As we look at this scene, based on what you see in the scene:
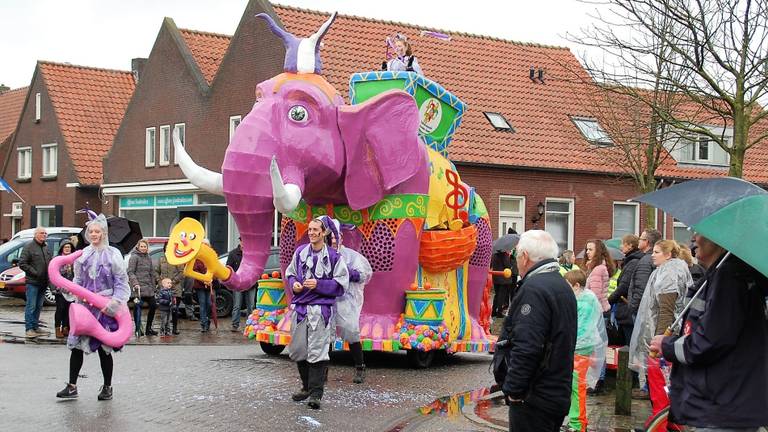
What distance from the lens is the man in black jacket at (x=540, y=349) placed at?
6.48m

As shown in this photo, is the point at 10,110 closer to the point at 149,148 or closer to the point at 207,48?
the point at 149,148

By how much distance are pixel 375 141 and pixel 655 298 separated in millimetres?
4472

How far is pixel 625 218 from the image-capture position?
32375mm

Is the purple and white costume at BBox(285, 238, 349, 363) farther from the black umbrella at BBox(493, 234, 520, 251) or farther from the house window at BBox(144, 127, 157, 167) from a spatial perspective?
the house window at BBox(144, 127, 157, 167)

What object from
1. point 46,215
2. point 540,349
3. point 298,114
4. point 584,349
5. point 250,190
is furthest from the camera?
point 46,215

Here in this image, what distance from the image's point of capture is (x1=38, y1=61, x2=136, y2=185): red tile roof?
42000 millimetres

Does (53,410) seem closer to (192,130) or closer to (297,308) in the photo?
(297,308)

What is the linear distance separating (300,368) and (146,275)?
8.62m

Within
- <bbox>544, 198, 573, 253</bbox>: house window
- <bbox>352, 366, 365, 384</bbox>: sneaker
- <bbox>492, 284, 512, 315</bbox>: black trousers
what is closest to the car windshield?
<bbox>492, 284, 512, 315</bbox>: black trousers

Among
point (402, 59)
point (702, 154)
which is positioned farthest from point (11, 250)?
point (702, 154)

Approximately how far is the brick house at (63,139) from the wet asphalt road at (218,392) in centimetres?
2596

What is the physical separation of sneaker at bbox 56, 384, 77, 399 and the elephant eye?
4.23m

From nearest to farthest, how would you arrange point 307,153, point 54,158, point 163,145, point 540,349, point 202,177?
point 540,349
point 202,177
point 307,153
point 163,145
point 54,158

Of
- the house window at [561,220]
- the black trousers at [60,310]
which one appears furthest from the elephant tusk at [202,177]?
the house window at [561,220]
